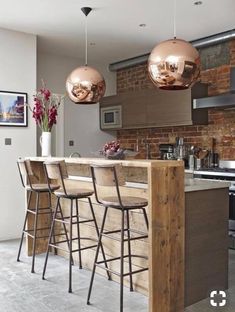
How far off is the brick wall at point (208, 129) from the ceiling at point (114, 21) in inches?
23.4

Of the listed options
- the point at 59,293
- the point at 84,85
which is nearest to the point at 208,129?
the point at 84,85

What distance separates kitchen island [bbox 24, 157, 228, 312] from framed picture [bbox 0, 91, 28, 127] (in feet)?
7.09

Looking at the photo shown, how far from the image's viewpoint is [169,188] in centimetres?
267

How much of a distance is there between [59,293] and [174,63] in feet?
6.96

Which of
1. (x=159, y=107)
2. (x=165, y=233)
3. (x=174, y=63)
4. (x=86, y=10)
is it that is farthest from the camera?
(x=159, y=107)

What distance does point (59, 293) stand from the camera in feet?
10.4

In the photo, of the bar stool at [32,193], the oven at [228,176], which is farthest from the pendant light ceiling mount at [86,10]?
the oven at [228,176]

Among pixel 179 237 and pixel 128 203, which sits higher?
pixel 128 203

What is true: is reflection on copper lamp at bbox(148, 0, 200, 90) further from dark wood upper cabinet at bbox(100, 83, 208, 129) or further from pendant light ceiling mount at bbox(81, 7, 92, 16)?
dark wood upper cabinet at bbox(100, 83, 208, 129)

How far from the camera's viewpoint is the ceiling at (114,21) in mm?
4074

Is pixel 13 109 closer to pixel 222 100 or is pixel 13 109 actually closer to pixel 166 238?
pixel 222 100

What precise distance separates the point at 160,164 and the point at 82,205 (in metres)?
1.60

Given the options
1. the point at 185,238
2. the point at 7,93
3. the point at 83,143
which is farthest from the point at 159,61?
the point at 83,143

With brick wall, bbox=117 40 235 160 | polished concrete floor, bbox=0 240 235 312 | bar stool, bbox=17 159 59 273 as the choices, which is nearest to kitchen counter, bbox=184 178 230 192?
polished concrete floor, bbox=0 240 235 312
